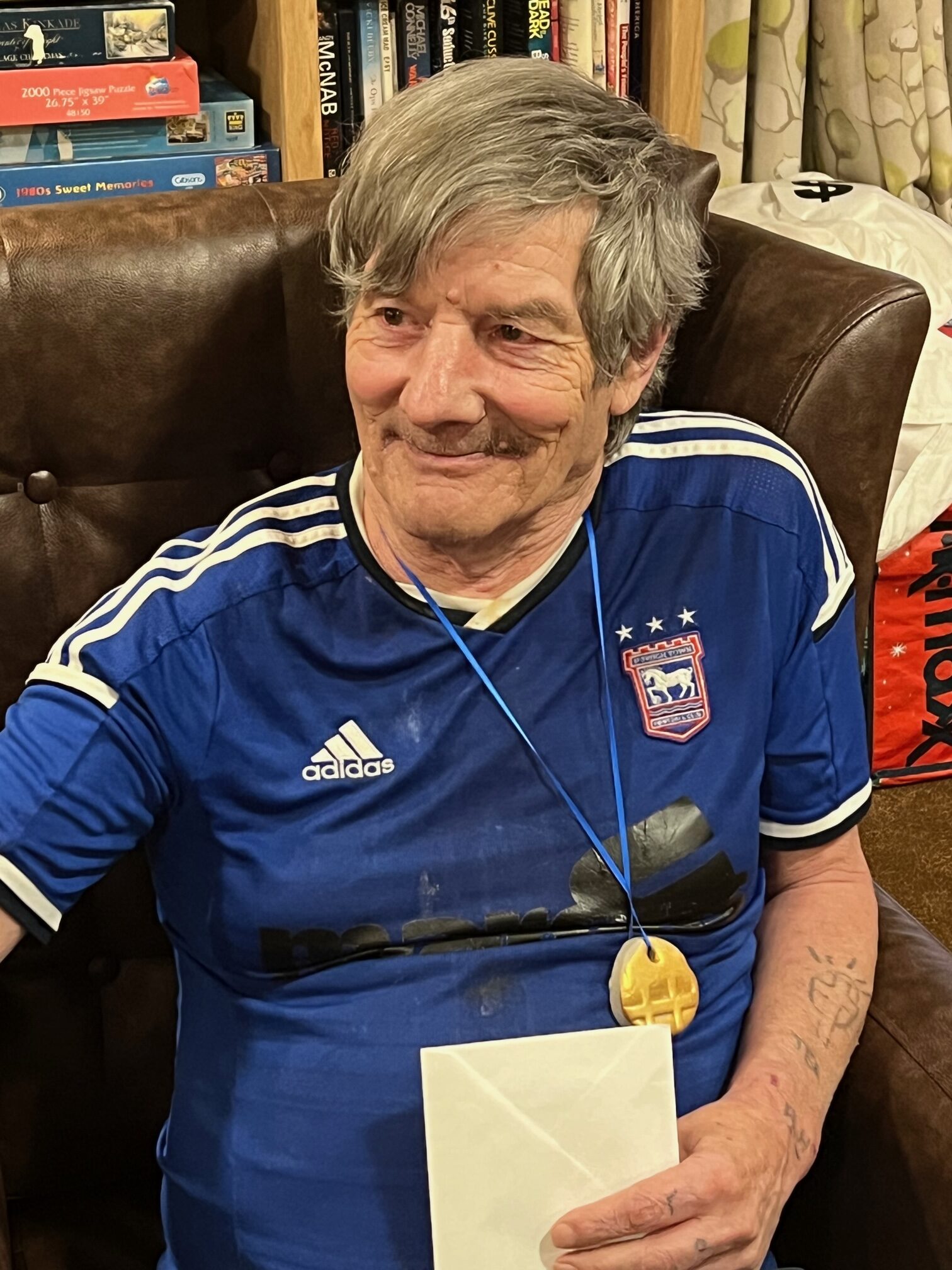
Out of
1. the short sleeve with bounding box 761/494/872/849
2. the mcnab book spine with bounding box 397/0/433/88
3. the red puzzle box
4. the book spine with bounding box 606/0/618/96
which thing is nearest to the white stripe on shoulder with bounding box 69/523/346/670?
the short sleeve with bounding box 761/494/872/849

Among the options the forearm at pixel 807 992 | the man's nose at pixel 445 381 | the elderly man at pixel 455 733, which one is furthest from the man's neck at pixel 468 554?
the forearm at pixel 807 992

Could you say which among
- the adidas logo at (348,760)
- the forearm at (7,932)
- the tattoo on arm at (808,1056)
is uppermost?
the adidas logo at (348,760)

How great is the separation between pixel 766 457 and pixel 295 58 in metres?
0.92

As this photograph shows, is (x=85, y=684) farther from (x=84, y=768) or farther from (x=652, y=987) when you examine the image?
(x=652, y=987)

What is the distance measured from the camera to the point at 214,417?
126cm

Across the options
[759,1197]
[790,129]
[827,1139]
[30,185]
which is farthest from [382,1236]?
[790,129]

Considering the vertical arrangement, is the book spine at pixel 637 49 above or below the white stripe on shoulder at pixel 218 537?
above

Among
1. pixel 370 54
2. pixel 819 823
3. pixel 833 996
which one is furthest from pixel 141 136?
pixel 833 996

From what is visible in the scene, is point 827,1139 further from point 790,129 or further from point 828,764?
point 790,129

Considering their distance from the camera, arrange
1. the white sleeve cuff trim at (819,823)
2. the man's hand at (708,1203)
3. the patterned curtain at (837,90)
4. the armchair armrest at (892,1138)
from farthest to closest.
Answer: the patterned curtain at (837,90)
the white sleeve cuff trim at (819,823)
the armchair armrest at (892,1138)
the man's hand at (708,1203)

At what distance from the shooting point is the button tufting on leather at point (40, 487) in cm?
123

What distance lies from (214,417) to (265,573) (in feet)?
0.71

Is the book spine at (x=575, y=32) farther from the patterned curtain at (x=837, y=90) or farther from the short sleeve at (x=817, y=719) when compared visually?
the short sleeve at (x=817, y=719)

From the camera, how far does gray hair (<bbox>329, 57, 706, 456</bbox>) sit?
103 centimetres
